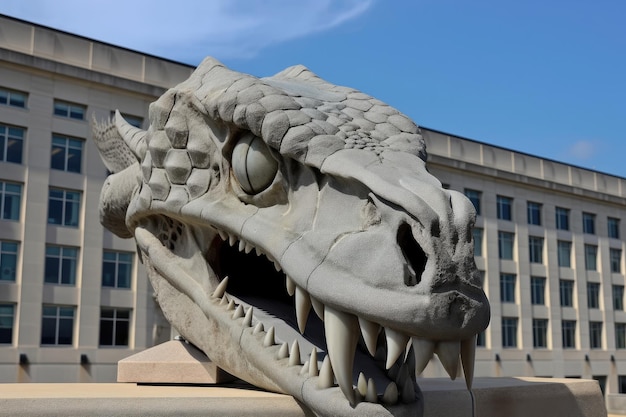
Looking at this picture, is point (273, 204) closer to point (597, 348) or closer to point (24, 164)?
point (24, 164)

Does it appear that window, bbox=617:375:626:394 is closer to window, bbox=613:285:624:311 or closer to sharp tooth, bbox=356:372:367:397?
window, bbox=613:285:624:311

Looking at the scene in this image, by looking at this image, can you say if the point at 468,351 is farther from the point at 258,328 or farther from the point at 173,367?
the point at 173,367

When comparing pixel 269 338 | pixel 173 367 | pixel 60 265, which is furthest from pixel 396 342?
pixel 60 265

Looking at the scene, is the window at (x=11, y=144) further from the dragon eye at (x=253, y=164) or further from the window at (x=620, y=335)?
the window at (x=620, y=335)

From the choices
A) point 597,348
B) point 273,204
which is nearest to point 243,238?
point 273,204

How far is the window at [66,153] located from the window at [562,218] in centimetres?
2727

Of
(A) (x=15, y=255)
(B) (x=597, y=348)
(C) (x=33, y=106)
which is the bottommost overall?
(B) (x=597, y=348)

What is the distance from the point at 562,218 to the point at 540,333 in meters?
7.12

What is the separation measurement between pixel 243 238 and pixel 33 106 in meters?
24.0

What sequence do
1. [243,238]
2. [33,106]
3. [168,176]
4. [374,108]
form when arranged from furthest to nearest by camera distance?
1. [33,106]
2. [168,176]
3. [374,108]
4. [243,238]

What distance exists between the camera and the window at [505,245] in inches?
1506

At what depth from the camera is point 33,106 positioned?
84.1ft

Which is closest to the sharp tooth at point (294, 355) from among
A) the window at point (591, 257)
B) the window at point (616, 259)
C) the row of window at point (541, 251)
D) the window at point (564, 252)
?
the row of window at point (541, 251)

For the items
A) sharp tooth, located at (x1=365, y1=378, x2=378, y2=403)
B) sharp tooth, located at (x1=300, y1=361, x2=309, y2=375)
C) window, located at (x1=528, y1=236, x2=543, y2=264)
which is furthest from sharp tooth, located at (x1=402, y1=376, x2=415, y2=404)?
window, located at (x1=528, y1=236, x2=543, y2=264)
